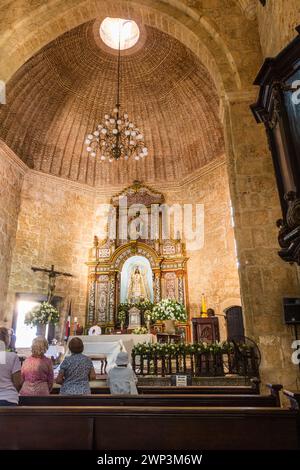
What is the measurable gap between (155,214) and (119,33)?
8.33 m

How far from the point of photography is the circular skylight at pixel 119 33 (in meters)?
14.1

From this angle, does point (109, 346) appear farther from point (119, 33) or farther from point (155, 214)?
point (119, 33)

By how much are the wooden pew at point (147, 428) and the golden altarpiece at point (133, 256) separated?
11147 millimetres

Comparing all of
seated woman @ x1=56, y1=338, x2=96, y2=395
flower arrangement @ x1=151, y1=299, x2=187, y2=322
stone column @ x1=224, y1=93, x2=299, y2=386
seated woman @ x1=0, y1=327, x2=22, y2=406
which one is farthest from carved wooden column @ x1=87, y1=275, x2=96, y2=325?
seated woman @ x1=0, y1=327, x2=22, y2=406

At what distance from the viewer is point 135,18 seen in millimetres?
9531

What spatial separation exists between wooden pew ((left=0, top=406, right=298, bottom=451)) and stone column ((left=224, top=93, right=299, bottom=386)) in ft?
11.8

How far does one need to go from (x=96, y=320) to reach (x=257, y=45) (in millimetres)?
11328

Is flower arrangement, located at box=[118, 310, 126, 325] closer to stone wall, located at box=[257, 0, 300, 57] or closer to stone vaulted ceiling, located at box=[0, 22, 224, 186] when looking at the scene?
stone vaulted ceiling, located at box=[0, 22, 224, 186]

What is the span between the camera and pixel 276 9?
582 cm

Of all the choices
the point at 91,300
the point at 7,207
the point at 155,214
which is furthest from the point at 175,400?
the point at 155,214

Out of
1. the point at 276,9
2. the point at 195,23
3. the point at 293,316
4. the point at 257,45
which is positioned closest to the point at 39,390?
the point at 293,316

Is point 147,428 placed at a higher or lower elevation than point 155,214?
lower

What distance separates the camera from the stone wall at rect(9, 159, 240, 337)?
13000mm

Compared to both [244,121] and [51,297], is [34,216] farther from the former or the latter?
[244,121]
